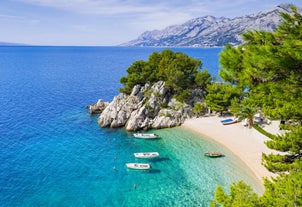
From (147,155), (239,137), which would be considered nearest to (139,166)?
(147,155)

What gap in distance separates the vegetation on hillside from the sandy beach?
22.1 m

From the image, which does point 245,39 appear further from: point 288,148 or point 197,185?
point 197,185

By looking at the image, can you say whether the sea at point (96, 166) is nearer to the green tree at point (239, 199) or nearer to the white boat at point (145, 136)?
the white boat at point (145, 136)

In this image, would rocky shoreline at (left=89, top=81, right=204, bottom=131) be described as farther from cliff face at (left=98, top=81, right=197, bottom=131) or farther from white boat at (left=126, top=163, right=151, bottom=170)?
white boat at (left=126, top=163, right=151, bottom=170)

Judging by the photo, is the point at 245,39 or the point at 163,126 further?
the point at 163,126

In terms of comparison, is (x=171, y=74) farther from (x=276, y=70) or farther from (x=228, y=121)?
(x=276, y=70)

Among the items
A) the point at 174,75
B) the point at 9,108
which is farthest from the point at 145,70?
the point at 9,108

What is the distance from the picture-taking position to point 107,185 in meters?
32.3

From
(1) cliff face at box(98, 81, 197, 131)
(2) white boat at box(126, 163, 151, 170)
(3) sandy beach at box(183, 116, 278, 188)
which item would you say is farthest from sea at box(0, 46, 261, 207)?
(1) cliff face at box(98, 81, 197, 131)

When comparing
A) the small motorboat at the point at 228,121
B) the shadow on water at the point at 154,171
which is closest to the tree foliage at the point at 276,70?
the shadow on water at the point at 154,171

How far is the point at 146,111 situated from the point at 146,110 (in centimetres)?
26

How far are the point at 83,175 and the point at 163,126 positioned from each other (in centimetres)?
2413

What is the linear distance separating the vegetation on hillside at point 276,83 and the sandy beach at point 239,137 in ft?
72.7

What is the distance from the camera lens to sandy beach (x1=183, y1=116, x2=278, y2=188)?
37469 mm
